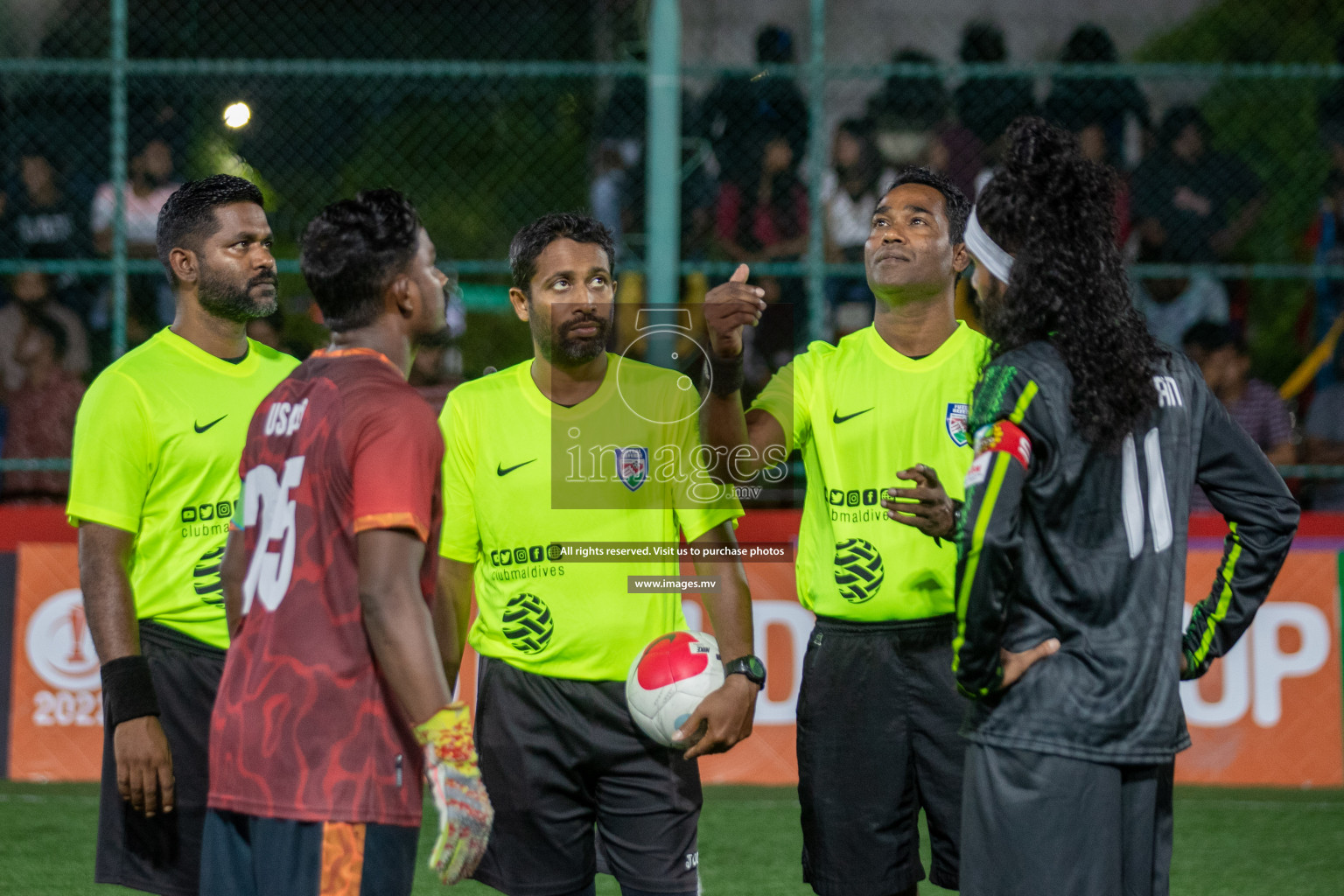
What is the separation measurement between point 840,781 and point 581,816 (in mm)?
756

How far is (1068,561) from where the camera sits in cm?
303

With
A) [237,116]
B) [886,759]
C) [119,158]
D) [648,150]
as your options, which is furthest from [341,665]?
[237,116]

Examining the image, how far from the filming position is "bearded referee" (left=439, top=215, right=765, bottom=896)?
398 cm

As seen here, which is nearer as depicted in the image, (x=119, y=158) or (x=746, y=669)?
(x=746, y=669)

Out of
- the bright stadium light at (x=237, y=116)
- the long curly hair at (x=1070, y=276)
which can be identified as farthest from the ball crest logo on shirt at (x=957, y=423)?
the bright stadium light at (x=237, y=116)

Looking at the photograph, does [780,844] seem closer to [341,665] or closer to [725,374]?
[725,374]

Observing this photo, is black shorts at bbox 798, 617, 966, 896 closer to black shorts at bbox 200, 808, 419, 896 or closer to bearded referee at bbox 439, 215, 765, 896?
bearded referee at bbox 439, 215, 765, 896

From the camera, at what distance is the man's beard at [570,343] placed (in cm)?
412

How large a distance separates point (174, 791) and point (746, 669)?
1569 millimetres

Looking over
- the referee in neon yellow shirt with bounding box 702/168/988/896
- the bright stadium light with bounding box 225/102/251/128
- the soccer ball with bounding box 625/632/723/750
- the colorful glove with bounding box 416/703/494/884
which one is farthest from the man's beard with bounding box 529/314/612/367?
the bright stadium light with bounding box 225/102/251/128

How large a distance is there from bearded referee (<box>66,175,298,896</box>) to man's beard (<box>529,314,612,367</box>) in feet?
2.81

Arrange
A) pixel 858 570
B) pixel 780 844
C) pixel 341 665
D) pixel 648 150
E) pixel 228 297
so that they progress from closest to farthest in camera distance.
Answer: pixel 341 665, pixel 858 570, pixel 228 297, pixel 780 844, pixel 648 150

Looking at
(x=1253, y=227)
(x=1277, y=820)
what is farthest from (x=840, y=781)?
(x=1253, y=227)

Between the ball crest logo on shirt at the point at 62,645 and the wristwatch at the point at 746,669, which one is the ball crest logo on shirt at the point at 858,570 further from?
the ball crest logo on shirt at the point at 62,645
